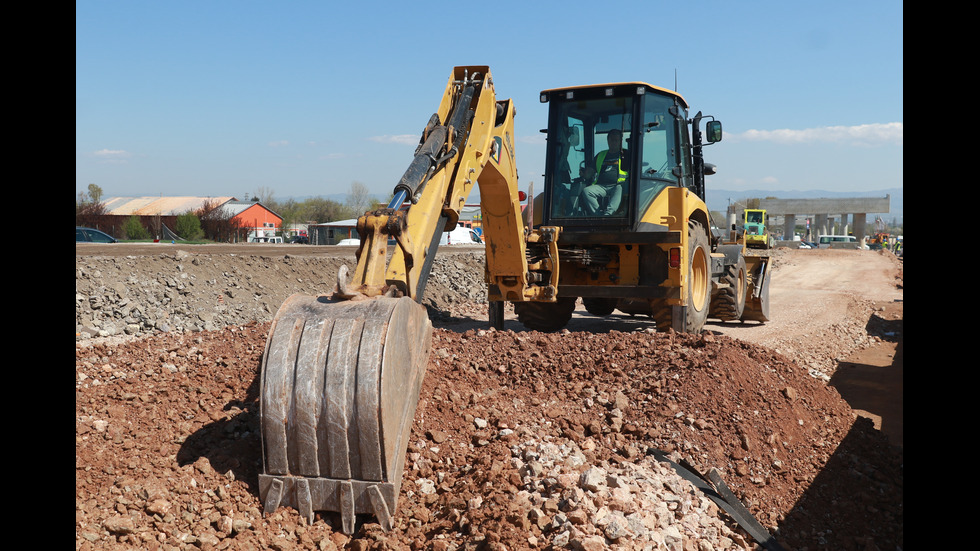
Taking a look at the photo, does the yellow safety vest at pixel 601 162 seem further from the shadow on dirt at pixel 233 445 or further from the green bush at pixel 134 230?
the green bush at pixel 134 230

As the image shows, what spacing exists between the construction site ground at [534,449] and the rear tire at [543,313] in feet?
8.88

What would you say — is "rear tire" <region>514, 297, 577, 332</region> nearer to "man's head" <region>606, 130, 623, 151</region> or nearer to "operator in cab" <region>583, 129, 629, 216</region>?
"operator in cab" <region>583, 129, 629, 216</region>

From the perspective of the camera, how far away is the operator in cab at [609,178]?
319 inches

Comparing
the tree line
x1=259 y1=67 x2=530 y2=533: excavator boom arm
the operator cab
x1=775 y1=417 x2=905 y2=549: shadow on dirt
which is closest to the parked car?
the tree line

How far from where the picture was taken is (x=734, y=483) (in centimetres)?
425

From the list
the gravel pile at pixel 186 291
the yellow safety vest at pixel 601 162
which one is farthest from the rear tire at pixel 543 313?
the gravel pile at pixel 186 291

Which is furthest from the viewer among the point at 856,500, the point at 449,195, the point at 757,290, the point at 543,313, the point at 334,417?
the point at 757,290

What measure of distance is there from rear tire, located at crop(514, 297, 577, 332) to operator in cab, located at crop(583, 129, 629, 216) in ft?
4.92

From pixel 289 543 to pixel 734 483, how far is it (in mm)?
2502

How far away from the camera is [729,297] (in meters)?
10.0

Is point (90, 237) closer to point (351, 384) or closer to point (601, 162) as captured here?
point (601, 162)

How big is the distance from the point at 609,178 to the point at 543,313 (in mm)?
2024

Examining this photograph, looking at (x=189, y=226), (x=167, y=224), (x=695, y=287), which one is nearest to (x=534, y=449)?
(x=695, y=287)

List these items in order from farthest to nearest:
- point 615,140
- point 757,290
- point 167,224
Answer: point 167,224 < point 757,290 < point 615,140
